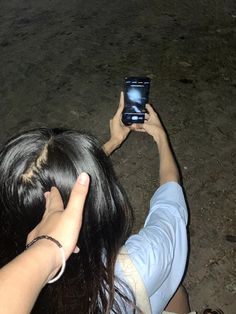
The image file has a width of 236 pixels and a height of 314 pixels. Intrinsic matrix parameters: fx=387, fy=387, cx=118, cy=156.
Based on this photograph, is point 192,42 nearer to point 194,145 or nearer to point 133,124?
point 194,145

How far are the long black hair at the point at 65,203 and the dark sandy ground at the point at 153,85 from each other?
3.12 ft

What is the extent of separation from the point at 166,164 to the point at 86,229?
0.59 metres

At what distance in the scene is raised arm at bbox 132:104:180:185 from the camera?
1.53 meters

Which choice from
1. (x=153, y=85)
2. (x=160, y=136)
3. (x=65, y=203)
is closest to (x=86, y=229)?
(x=65, y=203)

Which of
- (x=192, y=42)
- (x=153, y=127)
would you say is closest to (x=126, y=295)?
(x=153, y=127)

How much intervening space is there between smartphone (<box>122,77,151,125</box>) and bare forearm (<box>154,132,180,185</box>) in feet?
0.46

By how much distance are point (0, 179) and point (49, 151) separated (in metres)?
0.17

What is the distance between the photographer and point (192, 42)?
3277 millimetres

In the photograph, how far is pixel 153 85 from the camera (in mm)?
2959

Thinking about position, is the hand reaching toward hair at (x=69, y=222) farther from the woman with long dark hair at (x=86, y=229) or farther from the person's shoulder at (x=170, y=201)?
the person's shoulder at (x=170, y=201)

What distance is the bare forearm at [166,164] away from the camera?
1.51m

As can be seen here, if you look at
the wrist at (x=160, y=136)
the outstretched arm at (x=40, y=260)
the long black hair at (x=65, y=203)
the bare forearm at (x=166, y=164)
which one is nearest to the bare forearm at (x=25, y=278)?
the outstretched arm at (x=40, y=260)

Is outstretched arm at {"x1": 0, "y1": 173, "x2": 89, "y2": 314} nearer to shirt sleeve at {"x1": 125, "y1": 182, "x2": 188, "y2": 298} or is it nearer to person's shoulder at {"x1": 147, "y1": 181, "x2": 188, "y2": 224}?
shirt sleeve at {"x1": 125, "y1": 182, "x2": 188, "y2": 298}

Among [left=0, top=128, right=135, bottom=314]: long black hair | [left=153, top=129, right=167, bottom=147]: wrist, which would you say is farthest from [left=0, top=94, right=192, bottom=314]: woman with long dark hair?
[left=153, top=129, right=167, bottom=147]: wrist
